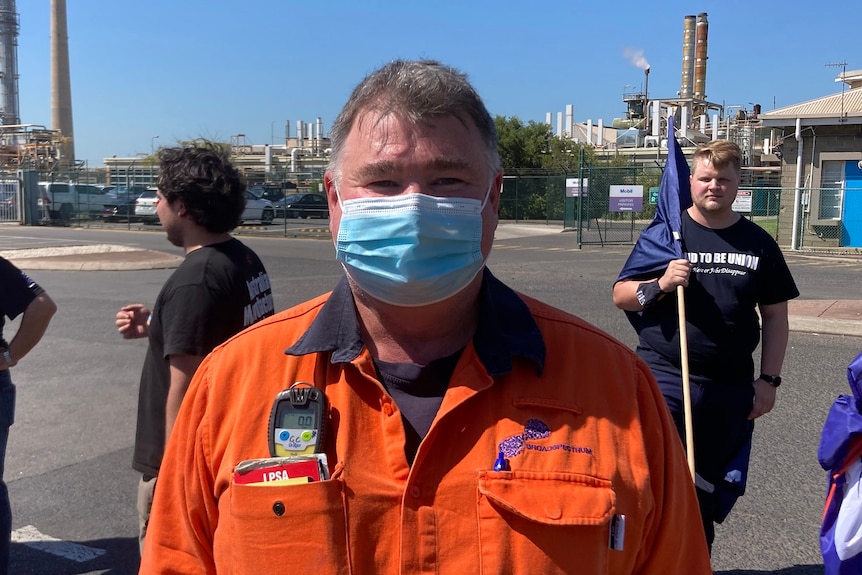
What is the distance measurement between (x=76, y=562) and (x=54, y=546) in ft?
0.91

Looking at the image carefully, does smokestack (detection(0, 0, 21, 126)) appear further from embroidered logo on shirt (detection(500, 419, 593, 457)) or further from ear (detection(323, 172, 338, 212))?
embroidered logo on shirt (detection(500, 419, 593, 457))

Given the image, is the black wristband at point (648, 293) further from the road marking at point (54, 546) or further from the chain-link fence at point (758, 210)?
the chain-link fence at point (758, 210)

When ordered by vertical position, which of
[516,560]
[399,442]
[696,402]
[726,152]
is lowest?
[696,402]

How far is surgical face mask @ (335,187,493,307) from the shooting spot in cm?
169

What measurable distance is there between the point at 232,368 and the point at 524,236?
1095 inches

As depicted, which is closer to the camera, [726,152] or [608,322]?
[726,152]

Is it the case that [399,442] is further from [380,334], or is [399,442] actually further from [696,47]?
[696,47]

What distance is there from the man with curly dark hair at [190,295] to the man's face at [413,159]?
4.87 ft

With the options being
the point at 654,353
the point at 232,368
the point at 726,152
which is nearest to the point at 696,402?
the point at 654,353

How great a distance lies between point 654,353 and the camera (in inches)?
144

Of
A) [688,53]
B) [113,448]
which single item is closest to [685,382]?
[113,448]

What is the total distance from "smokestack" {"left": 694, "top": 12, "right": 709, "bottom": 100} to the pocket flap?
63094 millimetres

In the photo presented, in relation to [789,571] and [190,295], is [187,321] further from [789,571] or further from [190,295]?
[789,571]

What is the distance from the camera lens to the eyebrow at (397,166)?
1.68 meters
